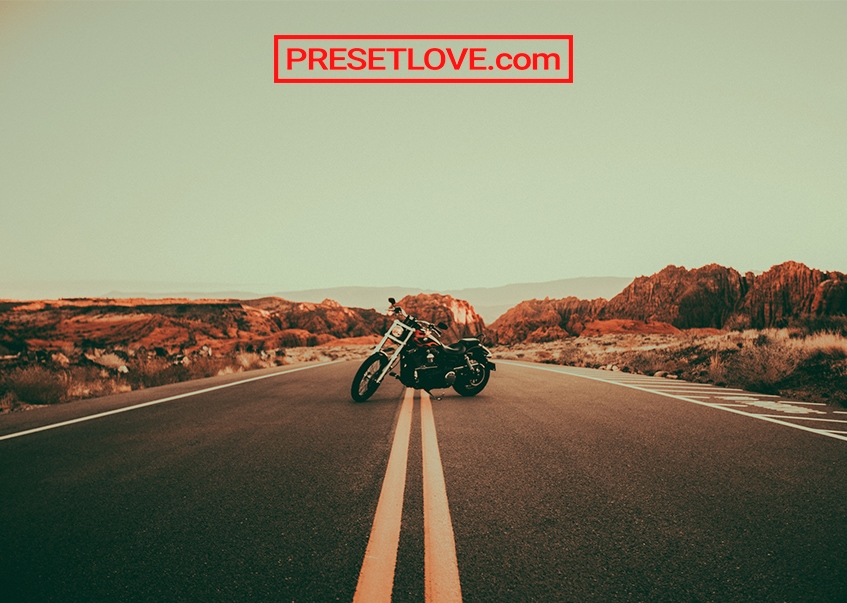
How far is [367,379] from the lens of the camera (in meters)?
8.29

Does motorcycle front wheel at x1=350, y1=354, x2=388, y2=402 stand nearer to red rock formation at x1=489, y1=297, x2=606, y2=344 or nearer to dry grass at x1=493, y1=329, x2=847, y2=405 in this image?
dry grass at x1=493, y1=329, x2=847, y2=405

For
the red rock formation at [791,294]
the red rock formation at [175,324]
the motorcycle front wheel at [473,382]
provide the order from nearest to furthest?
1. the motorcycle front wheel at [473,382]
2. the red rock formation at [175,324]
3. the red rock formation at [791,294]

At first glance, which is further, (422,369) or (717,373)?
(717,373)

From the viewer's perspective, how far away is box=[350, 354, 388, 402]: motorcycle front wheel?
803 centimetres

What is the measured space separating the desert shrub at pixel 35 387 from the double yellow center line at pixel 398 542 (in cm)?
894

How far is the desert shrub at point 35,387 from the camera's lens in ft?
32.2

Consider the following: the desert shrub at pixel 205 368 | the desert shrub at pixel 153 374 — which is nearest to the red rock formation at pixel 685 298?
the desert shrub at pixel 205 368

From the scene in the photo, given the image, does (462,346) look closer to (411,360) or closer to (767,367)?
(411,360)

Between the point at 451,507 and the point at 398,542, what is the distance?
0.66m

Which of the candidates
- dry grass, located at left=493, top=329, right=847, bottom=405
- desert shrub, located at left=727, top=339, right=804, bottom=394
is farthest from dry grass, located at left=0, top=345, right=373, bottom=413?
desert shrub, located at left=727, top=339, right=804, bottom=394

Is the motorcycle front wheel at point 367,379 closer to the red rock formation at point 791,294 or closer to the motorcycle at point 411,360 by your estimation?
the motorcycle at point 411,360

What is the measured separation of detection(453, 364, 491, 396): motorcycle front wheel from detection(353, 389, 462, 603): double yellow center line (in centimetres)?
433

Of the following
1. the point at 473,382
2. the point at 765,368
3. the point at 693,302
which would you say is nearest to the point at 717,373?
the point at 765,368

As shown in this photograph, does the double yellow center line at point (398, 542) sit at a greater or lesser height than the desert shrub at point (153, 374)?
greater
